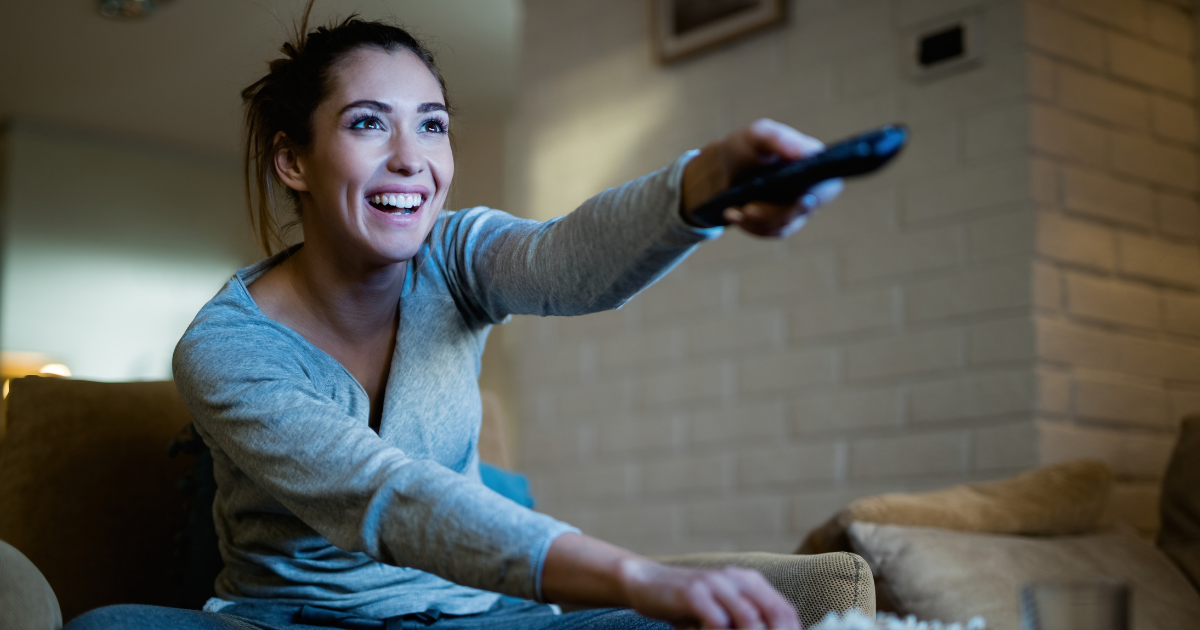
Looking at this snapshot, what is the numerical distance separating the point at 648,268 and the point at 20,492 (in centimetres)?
95

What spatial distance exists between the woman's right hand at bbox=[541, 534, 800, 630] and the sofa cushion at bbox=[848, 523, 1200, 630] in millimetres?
651

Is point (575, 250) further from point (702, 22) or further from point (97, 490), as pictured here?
point (702, 22)

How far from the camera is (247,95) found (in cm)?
124

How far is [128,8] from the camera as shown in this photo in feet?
12.7

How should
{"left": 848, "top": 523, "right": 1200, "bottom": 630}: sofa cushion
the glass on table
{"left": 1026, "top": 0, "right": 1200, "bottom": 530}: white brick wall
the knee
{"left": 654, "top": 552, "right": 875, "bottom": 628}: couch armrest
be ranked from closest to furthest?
the glass on table → the knee → {"left": 654, "top": 552, "right": 875, "bottom": 628}: couch armrest → {"left": 848, "top": 523, "right": 1200, "bottom": 630}: sofa cushion → {"left": 1026, "top": 0, "right": 1200, "bottom": 530}: white brick wall

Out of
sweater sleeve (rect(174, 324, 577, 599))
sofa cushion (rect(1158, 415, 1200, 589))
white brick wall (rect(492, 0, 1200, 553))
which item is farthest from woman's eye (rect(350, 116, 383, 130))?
sofa cushion (rect(1158, 415, 1200, 589))

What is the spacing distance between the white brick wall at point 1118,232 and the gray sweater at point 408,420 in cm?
109

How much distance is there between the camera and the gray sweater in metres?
0.81

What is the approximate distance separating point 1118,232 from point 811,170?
148 cm

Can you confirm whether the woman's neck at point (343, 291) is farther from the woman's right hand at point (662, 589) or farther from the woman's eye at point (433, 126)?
the woman's right hand at point (662, 589)

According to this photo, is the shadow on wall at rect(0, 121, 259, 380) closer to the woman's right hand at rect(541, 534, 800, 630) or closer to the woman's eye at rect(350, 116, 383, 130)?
the woman's eye at rect(350, 116, 383, 130)

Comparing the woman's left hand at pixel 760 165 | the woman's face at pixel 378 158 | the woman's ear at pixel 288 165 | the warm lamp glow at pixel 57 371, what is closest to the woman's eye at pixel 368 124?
the woman's face at pixel 378 158

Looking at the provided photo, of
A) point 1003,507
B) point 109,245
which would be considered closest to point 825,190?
point 1003,507

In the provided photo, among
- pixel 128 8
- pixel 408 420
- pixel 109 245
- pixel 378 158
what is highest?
pixel 128 8
